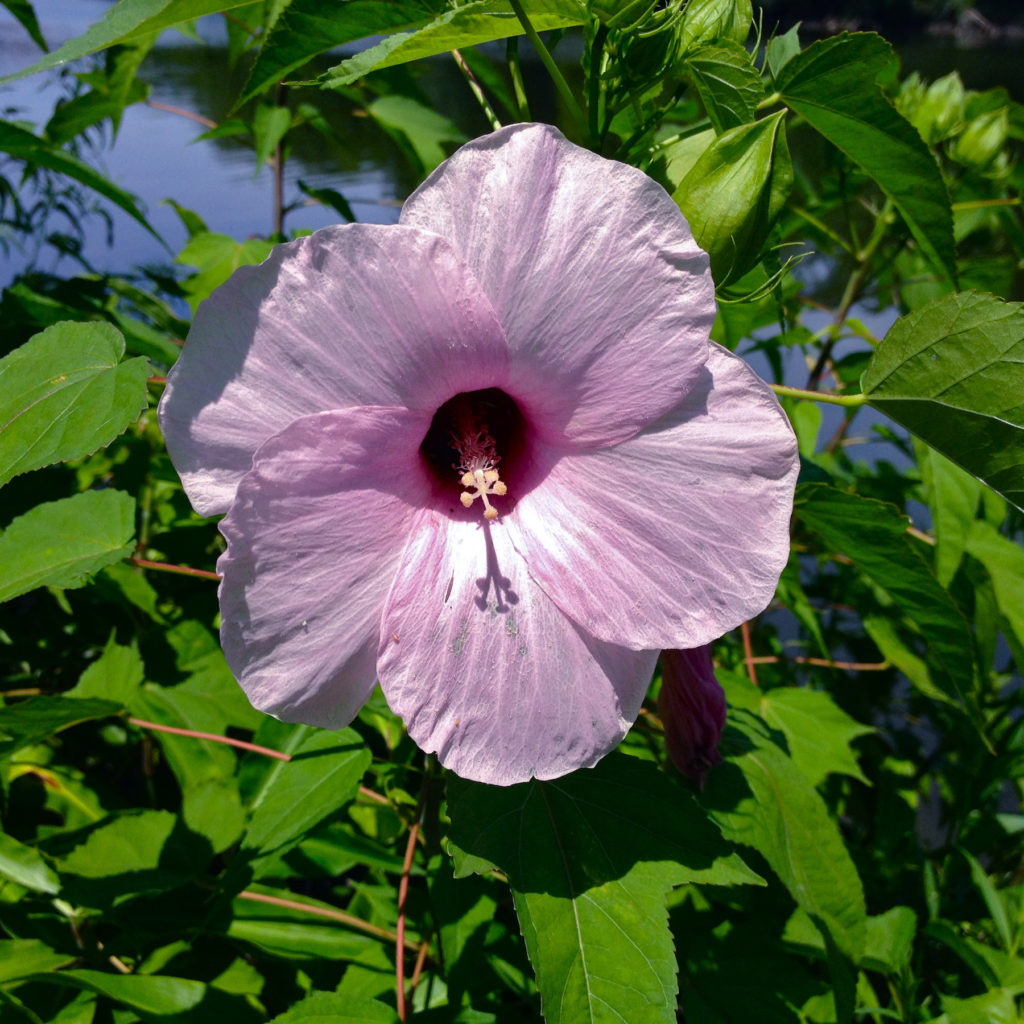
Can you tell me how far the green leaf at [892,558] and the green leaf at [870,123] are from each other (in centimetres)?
24

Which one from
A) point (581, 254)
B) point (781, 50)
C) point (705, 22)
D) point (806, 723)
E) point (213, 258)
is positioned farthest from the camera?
point (213, 258)

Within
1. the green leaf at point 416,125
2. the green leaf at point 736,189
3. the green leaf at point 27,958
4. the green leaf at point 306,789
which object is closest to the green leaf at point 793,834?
the green leaf at point 306,789

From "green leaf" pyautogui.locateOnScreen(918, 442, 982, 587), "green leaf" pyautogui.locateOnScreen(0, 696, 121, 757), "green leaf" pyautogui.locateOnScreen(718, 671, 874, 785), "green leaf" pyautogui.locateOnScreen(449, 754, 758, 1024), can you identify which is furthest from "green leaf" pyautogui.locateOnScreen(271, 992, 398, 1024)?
"green leaf" pyautogui.locateOnScreen(918, 442, 982, 587)

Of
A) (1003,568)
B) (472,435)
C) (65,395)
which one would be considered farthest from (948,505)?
(65,395)

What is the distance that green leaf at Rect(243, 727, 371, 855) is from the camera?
800 millimetres

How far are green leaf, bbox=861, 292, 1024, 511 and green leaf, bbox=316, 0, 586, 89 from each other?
38cm

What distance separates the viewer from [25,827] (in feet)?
4.11

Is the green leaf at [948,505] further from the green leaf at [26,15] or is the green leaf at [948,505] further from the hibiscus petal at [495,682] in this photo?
the green leaf at [26,15]

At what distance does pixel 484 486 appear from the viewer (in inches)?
27.5

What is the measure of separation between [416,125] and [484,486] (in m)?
0.98

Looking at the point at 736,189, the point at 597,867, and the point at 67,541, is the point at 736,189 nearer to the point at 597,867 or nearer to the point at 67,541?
the point at 597,867

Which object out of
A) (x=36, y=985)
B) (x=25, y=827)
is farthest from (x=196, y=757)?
(x=25, y=827)

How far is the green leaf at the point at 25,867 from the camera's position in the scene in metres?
0.84

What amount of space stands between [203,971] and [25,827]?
456mm
